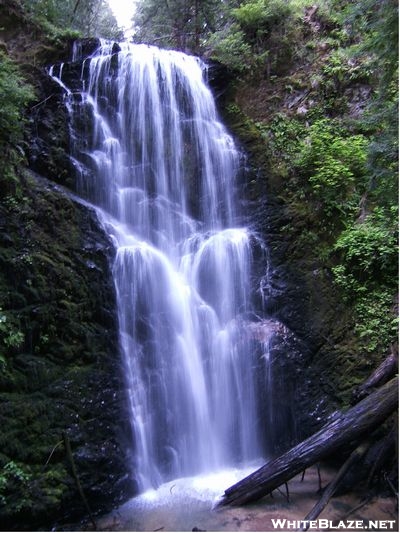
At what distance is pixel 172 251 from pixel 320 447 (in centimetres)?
468

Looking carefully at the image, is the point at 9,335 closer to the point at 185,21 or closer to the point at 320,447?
the point at 320,447

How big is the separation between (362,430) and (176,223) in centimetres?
554

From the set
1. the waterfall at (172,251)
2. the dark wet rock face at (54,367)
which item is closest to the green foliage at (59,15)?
the waterfall at (172,251)

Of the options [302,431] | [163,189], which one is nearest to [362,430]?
[302,431]

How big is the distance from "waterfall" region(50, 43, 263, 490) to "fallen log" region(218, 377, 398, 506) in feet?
A: 4.01

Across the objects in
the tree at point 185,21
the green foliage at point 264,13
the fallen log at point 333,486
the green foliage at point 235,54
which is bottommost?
the fallen log at point 333,486

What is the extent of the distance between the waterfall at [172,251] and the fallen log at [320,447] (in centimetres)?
122

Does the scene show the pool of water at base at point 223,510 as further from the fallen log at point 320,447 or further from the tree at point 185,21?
the tree at point 185,21

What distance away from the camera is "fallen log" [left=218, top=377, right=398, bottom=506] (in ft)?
18.0

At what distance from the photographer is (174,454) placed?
21.7ft

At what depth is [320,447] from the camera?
5.56 meters

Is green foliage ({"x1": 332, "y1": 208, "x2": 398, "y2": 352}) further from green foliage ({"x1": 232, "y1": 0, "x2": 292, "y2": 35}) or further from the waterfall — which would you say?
green foliage ({"x1": 232, "y1": 0, "x2": 292, "y2": 35})

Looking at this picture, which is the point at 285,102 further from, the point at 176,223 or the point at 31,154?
the point at 31,154

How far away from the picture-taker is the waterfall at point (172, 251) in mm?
6871
